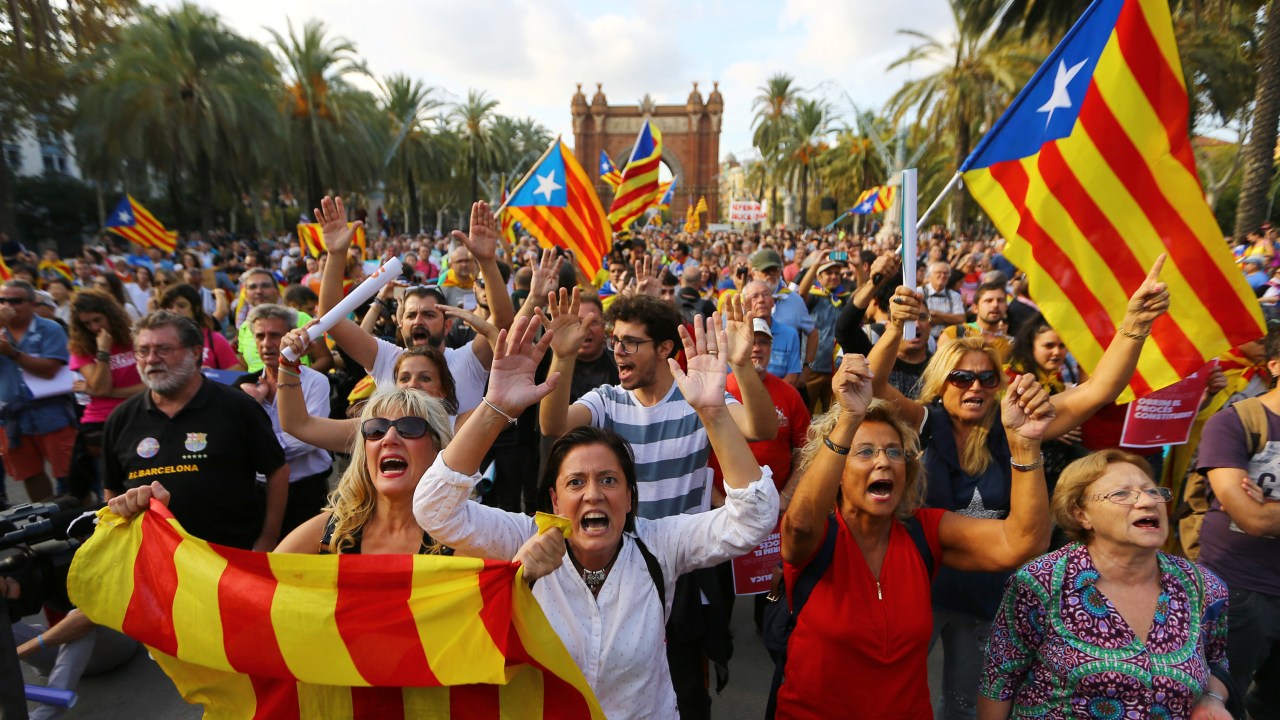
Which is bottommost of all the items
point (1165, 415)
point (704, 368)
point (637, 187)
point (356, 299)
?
point (1165, 415)

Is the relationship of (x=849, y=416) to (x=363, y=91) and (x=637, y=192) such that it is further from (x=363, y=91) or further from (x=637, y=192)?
(x=363, y=91)

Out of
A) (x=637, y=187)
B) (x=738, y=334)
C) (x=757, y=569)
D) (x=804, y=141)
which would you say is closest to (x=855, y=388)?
(x=738, y=334)

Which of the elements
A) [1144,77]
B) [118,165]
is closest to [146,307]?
[1144,77]

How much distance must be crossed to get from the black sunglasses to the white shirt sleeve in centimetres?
47

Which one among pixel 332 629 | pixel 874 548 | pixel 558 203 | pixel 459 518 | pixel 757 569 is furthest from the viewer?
pixel 558 203

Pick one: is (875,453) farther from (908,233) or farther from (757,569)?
(757,569)

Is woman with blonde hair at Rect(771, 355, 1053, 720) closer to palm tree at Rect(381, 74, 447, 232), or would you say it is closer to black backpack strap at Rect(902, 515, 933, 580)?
black backpack strap at Rect(902, 515, 933, 580)

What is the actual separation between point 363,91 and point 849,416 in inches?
1166

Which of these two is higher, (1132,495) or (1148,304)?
(1148,304)

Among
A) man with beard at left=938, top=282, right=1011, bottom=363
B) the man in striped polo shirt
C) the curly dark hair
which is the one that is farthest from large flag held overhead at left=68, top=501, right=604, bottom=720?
man with beard at left=938, top=282, right=1011, bottom=363

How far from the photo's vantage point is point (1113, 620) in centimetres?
211

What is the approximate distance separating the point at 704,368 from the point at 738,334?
0.34 m

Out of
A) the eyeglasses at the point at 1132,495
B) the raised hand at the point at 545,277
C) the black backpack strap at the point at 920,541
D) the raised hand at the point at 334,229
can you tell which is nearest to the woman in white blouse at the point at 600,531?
the black backpack strap at the point at 920,541

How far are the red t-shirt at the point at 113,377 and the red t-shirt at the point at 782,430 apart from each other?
367 centimetres
